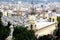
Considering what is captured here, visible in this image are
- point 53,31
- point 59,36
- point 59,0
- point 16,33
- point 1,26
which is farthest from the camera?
point 59,0

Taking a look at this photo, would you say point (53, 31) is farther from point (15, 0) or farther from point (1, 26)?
point (15, 0)

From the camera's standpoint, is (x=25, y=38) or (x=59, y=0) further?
(x=59, y=0)

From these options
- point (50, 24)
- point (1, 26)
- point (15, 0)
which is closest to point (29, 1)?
point (15, 0)

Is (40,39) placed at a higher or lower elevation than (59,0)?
higher

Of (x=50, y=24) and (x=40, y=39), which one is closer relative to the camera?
(x=40, y=39)

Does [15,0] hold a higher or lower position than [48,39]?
lower

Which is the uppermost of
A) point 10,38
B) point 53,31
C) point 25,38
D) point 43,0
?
point 10,38

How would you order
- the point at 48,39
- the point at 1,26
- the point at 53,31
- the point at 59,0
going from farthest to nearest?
1. the point at 59,0
2. the point at 53,31
3. the point at 48,39
4. the point at 1,26

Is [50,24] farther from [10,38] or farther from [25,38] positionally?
[10,38]

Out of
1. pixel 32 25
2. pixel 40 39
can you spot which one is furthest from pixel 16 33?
pixel 32 25
